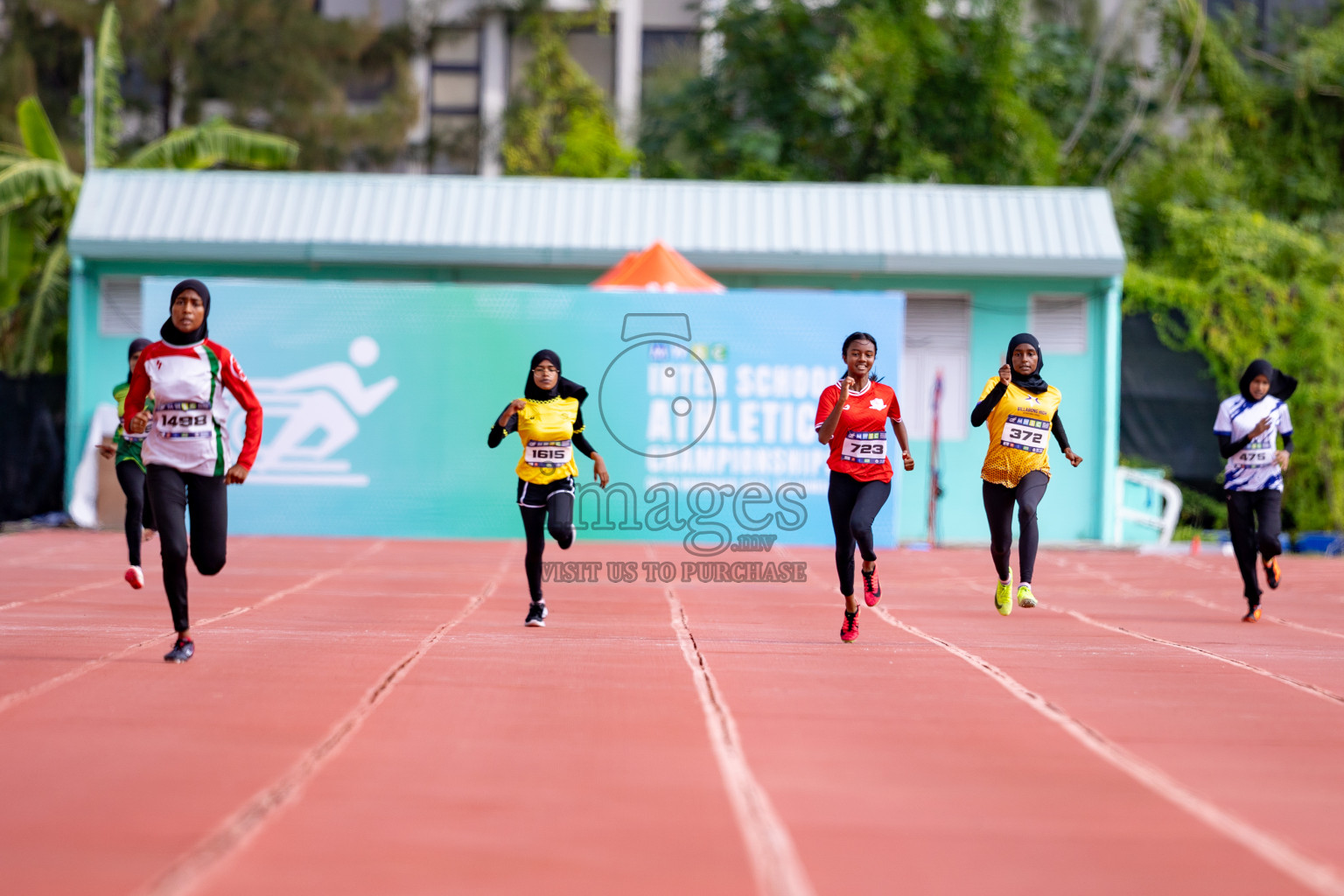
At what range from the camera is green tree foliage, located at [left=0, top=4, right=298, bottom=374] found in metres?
22.3

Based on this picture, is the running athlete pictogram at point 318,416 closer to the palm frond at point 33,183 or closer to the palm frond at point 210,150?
the palm frond at point 33,183

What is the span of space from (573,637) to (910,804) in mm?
4458

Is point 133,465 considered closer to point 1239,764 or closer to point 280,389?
point 280,389

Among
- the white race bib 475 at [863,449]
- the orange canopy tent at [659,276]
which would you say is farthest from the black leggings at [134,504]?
the orange canopy tent at [659,276]

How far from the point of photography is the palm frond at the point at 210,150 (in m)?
23.9

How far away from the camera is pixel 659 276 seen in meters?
18.5

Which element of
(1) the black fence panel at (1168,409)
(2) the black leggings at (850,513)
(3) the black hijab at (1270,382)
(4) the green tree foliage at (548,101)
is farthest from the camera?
(4) the green tree foliage at (548,101)

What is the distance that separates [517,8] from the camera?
39.4 meters

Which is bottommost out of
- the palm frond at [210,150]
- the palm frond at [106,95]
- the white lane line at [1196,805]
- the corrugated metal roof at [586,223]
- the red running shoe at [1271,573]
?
the white lane line at [1196,805]

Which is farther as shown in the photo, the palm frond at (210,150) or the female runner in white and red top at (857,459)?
the palm frond at (210,150)

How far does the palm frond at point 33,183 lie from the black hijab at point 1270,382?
17500 millimetres

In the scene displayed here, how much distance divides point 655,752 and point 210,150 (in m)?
20.5

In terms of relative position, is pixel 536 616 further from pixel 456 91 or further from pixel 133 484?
pixel 456 91

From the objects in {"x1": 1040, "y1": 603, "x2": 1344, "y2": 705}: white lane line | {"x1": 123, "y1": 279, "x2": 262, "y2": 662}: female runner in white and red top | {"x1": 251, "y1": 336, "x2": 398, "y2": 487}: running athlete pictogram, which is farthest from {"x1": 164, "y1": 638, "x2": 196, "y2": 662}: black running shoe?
{"x1": 251, "y1": 336, "x2": 398, "y2": 487}: running athlete pictogram
